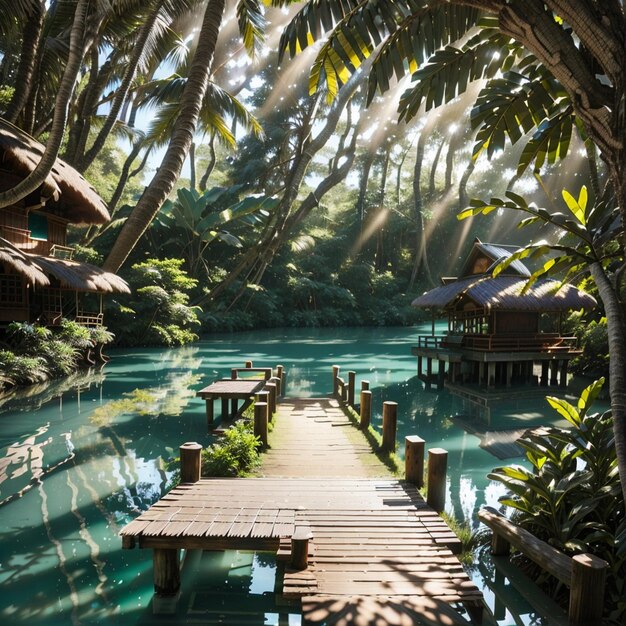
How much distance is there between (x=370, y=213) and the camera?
44688 mm

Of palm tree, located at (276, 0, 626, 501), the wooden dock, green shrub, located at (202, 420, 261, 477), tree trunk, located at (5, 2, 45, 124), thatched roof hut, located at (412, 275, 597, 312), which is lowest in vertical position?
the wooden dock

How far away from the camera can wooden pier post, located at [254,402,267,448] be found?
7543 millimetres

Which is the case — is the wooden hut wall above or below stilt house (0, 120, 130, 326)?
below

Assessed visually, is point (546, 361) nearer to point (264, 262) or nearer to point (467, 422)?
point (467, 422)

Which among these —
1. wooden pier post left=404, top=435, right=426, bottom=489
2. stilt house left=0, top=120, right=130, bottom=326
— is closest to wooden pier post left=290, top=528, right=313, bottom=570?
wooden pier post left=404, top=435, right=426, bottom=489

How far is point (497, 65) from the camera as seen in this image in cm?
511

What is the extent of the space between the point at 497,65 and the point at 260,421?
5635 millimetres

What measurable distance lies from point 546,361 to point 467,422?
6.62 m

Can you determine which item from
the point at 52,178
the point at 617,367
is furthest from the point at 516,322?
the point at 52,178

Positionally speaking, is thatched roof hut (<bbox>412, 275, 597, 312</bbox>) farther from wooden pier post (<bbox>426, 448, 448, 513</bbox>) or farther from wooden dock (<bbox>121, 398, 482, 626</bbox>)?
wooden pier post (<bbox>426, 448, 448, 513</bbox>)

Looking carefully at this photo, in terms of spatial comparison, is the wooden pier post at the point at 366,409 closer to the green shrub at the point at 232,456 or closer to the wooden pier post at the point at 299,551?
the green shrub at the point at 232,456

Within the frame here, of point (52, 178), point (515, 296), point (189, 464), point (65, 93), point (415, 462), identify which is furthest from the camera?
point (515, 296)

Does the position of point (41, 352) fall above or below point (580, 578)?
above

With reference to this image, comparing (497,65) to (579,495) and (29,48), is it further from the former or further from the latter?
(29,48)
